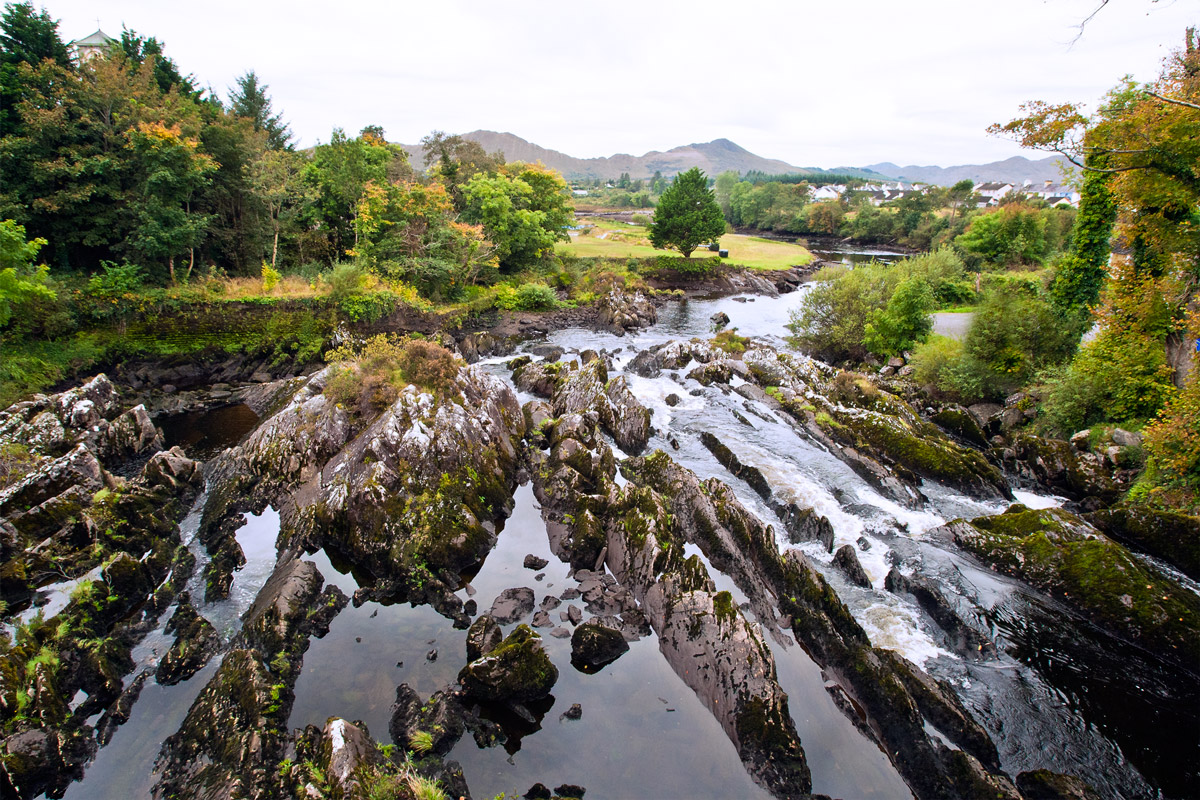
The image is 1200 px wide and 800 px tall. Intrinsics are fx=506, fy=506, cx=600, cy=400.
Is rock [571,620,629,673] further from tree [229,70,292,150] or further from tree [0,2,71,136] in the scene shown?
tree [229,70,292,150]

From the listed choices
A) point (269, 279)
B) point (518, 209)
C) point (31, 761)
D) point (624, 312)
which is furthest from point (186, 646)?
point (518, 209)

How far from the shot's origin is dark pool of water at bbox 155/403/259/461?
24.8 meters

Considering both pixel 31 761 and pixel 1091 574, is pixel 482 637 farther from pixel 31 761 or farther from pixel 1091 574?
pixel 1091 574

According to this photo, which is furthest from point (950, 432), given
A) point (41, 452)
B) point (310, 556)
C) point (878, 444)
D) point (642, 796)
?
point (41, 452)

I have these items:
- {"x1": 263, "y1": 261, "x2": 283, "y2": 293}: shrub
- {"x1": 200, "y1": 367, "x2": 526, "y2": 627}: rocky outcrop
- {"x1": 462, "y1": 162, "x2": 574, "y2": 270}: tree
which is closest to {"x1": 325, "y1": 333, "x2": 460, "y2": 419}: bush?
{"x1": 200, "y1": 367, "x2": 526, "y2": 627}: rocky outcrop

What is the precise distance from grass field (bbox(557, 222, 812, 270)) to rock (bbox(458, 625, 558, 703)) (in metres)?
63.1

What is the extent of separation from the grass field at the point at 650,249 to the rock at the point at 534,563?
58.5m

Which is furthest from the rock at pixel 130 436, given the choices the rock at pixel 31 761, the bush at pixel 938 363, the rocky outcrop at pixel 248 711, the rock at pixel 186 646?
the bush at pixel 938 363

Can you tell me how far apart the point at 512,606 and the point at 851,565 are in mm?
11109

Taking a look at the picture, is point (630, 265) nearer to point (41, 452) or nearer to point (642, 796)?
point (41, 452)

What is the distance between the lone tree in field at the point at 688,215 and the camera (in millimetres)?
73188

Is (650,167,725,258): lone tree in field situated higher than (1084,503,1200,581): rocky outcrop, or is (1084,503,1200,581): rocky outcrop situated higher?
(650,167,725,258): lone tree in field

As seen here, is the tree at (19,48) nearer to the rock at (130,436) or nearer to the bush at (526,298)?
the rock at (130,436)

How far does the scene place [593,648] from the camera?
13.9 meters
